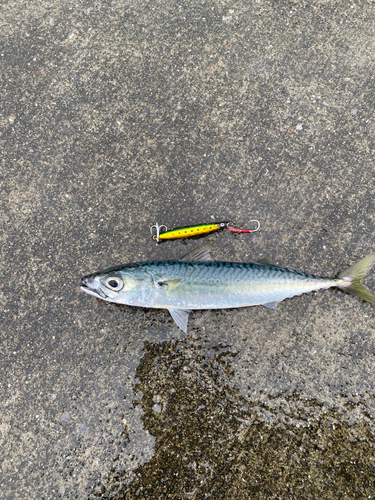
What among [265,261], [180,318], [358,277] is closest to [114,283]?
[180,318]

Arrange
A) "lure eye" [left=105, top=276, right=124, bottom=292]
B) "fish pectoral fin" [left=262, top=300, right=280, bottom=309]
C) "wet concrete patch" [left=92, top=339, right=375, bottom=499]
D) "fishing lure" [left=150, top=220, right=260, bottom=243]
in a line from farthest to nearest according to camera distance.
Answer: "fishing lure" [left=150, top=220, right=260, bottom=243] < "fish pectoral fin" [left=262, top=300, right=280, bottom=309] < "wet concrete patch" [left=92, top=339, right=375, bottom=499] < "lure eye" [left=105, top=276, right=124, bottom=292]

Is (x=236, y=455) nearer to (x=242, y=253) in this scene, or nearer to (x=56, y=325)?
(x=242, y=253)

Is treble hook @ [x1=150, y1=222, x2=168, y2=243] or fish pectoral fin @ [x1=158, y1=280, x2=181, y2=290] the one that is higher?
treble hook @ [x1=150, y1=222, x2=168, y2=243]

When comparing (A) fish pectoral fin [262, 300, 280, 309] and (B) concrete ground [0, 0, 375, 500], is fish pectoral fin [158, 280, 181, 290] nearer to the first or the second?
(B) concrete ground [0, 0, 375, 500]

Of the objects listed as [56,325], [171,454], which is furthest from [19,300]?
[171,454]

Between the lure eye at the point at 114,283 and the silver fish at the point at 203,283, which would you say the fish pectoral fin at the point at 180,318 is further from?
the lure eye at the point at 114,283

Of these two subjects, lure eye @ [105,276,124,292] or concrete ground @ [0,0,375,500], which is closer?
Result: lure eye @ [105,276,124,292]

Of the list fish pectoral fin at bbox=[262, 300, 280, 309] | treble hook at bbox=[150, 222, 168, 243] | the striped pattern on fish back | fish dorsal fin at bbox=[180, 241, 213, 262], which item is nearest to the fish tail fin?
the striped pattern on fish back

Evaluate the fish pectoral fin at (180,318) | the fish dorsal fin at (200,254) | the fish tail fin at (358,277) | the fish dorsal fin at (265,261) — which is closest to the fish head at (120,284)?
the fish pectoral fin at (180,318)
